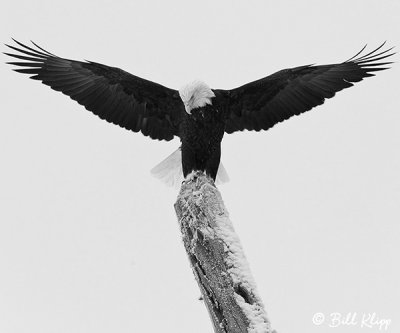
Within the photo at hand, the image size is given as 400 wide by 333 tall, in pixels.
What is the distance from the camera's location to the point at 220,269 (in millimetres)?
3482

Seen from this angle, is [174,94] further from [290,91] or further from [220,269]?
[220,269]

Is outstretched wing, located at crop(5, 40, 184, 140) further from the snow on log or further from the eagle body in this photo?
the snow on log

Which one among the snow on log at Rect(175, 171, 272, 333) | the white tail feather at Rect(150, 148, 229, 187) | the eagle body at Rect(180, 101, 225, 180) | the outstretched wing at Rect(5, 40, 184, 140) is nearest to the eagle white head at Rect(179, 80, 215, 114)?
the eagle body at Rect(180, 101, 225, 180)

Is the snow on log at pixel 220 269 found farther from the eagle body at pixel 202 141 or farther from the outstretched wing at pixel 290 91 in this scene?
the outstretched wing at pixel 290 91

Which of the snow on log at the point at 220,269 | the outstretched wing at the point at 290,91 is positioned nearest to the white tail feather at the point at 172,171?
the outstretched wing at the point at 290,91

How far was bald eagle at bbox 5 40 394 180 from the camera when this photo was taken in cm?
582

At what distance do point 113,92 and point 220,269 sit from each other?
9.45 feet

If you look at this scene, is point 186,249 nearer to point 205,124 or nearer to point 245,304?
point 245,304

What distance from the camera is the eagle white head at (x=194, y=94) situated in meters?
5.38

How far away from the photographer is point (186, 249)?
3834 millimetres

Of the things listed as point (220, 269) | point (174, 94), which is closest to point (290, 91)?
point (174, 94)

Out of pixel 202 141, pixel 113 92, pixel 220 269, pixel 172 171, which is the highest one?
pixel 113 92

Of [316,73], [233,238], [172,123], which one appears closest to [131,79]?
[172,123]

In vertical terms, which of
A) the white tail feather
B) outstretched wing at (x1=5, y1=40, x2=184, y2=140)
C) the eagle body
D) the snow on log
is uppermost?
outstretched wing at (x1=5, y1=40, x2=184, y2=140)
